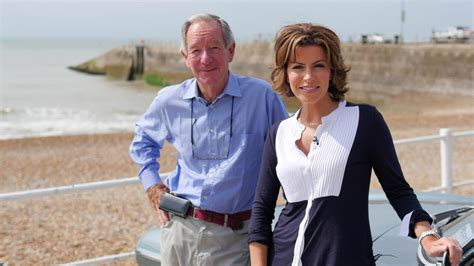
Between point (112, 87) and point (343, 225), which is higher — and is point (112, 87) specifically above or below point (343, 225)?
below

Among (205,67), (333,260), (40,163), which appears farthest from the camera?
(40,163)

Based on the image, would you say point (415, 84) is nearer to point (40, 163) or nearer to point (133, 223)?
point (40, 163)

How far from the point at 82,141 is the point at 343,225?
21.1 meters

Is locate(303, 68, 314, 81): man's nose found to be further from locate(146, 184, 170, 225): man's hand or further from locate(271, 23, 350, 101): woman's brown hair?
locate(146, 184, 170, 225): man's hand

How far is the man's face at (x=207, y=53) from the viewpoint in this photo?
2.68 m

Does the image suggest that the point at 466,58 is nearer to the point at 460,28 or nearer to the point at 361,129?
the point at 460,28

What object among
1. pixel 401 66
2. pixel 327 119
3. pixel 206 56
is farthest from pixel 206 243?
pixel 401 66

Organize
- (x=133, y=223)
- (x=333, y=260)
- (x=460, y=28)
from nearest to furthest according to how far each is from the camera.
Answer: (x=333, y=260), (x=133, y=223), (x=460, y=28)

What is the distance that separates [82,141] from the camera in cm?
2250

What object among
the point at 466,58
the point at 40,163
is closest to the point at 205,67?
the point at 40,163

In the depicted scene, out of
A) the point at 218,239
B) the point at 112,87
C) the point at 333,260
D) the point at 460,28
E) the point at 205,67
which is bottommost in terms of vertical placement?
the point at 112,87

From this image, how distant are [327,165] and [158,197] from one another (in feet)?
3.27

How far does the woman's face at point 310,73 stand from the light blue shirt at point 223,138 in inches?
21.4

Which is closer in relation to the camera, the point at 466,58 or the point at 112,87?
the point at 466,58
